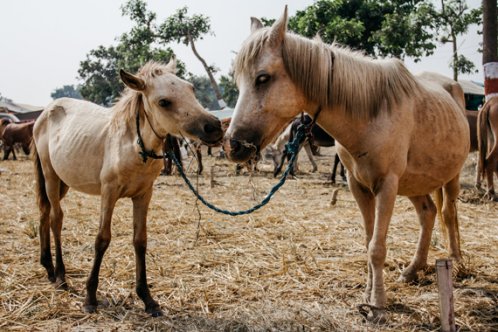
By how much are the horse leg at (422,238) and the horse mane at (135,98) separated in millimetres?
2636

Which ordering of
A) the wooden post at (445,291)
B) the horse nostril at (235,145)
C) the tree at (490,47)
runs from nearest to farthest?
the wooden post at (445,291), the horse nostril at (235,145), the tree at (490,47)

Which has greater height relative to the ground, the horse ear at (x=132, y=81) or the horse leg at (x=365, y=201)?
the horse ear at (x=132, y=81)

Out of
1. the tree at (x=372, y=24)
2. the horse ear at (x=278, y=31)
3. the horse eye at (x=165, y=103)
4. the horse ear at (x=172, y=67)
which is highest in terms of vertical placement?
the tree at (x=372, y=24)

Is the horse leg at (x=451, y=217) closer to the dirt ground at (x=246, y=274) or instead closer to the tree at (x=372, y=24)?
the dirt ground at (x=246, y=274)

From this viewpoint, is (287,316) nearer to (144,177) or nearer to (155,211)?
(144,177)

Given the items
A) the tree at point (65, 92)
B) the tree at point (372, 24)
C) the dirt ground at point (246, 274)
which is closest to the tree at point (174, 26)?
the tree at point (372, 24)

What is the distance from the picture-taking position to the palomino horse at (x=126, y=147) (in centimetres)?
285

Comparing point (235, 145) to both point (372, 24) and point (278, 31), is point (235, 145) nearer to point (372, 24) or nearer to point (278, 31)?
point (278, 31)

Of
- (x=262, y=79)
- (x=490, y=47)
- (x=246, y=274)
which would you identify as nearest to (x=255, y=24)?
(x=262, y=79)

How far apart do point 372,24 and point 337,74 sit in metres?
21.9

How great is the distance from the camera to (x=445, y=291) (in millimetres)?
2305

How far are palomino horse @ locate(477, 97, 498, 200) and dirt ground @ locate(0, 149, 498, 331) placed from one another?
735 millimetres

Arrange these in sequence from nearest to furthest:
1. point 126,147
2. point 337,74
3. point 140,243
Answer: point 337,74, point 126,147, point 140,243

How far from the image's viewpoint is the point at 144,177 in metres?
3.09
